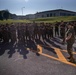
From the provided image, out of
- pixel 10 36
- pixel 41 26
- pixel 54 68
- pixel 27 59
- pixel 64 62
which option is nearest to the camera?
pixel 54 68

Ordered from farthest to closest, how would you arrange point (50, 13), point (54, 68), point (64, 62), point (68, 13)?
point (68, 13)
point (50, 13)
point (64, 62)
point (54, 68)

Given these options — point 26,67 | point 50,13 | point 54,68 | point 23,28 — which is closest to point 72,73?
point 54,68

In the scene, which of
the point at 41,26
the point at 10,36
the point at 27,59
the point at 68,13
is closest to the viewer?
the point at 27,59

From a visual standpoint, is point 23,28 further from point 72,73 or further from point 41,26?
point 72,73

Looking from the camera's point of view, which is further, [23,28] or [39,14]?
[39,14]

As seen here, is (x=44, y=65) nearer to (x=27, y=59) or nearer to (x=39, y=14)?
(x=27, y=59)

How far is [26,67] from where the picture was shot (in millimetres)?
6906

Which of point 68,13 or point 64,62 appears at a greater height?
point 68,13

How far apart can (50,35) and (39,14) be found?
68.9 metres

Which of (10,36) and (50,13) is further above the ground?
(50,13)

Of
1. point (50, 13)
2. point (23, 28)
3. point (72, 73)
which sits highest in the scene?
point (50, 13)

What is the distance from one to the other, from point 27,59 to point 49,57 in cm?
119

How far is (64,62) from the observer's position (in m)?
7.42

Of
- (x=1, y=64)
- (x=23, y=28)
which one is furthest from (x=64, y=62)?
(x=23, y=28)
